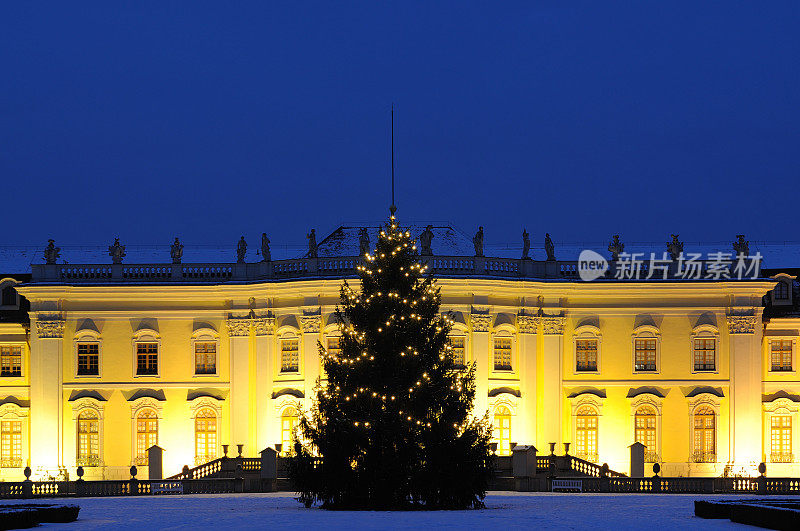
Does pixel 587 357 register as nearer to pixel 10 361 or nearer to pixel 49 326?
pixel 49 326

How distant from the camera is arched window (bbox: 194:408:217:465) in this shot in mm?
54000

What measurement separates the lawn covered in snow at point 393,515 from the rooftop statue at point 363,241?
36.0 ft

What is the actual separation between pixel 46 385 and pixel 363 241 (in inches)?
476

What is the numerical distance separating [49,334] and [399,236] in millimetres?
21056

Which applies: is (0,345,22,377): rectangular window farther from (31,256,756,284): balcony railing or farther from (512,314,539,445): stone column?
(512,314,539,445): stone column

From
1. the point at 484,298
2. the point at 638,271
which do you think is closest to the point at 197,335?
the point at 484,298

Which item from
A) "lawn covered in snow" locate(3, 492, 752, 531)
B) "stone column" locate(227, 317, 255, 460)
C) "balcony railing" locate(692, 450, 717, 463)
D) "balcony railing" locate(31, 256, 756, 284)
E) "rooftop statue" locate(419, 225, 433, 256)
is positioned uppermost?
"rooftop statue" locate(419, 225, 433, 256)

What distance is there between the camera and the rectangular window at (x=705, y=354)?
54.3 metres

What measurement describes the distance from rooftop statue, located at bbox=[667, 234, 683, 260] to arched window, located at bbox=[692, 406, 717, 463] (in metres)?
5.38

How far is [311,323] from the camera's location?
53062 millimetres

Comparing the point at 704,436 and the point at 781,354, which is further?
the point at 781,354

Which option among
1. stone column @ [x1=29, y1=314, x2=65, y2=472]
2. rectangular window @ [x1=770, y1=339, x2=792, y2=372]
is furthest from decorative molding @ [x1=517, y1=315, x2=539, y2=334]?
stone column @ [x1=29, y1=314, x2=65, y2=472]

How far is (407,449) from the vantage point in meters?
35.8

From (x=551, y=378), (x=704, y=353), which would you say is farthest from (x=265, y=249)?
(x=704, y=353)
